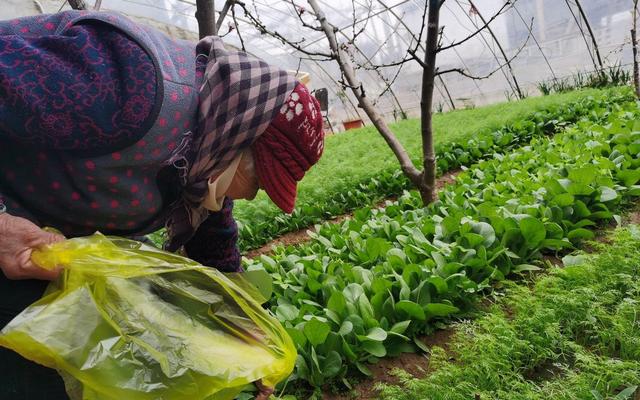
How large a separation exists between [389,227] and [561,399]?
1.85 m

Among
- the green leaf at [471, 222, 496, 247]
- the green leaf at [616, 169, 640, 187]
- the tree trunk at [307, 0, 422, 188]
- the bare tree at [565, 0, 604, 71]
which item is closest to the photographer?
the green leaf at [471, 222, 496, 247]

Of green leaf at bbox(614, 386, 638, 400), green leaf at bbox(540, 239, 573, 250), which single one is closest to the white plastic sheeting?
green leaf at bbox(540, 239, 573, 250)

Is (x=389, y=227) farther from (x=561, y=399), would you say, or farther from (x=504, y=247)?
(x=561, y=399)

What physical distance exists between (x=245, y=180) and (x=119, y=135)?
0.41 m

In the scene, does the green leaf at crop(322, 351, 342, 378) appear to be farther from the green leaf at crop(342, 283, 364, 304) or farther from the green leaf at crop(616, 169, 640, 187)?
the green leaf at crop(616, 169, 640, 187)

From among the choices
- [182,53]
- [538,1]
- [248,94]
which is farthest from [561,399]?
[538,1]

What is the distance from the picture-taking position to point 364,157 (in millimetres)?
6871

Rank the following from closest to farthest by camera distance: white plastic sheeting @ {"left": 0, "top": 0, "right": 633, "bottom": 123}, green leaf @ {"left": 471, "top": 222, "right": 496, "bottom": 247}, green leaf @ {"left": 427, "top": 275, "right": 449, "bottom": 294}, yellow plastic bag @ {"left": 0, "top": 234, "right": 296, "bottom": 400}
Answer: yellow plastic bag @ {"left": 0, "top": 234, "right": 296, "bottom": 400} < green leaf @ {"left": 427, "top": 275, "right": 449, "bottom": 294} < green leaf @ {"left": 471, "top": 222, "right": 496, "bottom": 247} < white plastic sheeting @ {"left": 0, "top": 0, "right": 633, "bottom": 123}

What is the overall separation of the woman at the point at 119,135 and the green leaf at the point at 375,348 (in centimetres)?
77

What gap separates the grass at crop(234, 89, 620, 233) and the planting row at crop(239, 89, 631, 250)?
55mm

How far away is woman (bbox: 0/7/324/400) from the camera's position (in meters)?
1.13

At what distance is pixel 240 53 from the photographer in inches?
54.5

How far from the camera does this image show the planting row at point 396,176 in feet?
16.4

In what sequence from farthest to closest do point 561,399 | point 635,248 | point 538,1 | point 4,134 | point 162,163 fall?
point 538,1, point 635,248, point 561,399, point 162,163, point 4,134
